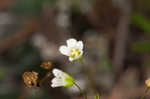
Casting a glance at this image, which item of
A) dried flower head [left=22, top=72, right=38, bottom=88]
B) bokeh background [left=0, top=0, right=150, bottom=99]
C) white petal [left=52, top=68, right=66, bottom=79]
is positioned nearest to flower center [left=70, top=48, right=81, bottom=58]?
white petal [left=52, top=68, right=66, bottom=79]

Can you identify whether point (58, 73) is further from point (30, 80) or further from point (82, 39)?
point (82, 39)

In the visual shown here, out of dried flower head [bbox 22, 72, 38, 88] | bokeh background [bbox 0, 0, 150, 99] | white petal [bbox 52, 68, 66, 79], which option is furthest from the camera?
bokeh background [bbox 0, 0, 150, 99]

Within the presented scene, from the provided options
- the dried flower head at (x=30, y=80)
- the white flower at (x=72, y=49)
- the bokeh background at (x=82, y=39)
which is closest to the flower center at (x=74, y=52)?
the white flower at (x=72, y=49)

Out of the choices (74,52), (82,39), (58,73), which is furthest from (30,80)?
(82,39)

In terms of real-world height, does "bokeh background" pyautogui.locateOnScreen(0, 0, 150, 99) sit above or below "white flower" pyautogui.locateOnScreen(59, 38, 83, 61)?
below

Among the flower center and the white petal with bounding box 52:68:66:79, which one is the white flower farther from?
the white petal with bounding box 52:68:66:79

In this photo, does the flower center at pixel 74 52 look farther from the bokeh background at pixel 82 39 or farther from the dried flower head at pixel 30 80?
the bokeh background at pixel 82 39

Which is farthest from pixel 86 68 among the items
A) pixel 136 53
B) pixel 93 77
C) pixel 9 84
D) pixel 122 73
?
pixel 9 84

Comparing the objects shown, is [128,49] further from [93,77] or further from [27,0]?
[27,0]
